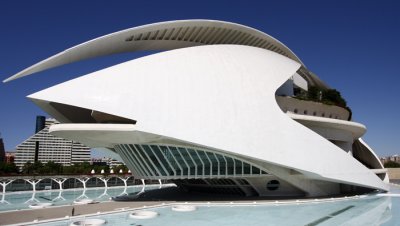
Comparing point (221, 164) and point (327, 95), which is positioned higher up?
point (327, 95)

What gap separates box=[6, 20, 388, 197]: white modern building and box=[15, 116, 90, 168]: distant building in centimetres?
11379

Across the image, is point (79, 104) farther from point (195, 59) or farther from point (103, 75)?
point (195, 59)

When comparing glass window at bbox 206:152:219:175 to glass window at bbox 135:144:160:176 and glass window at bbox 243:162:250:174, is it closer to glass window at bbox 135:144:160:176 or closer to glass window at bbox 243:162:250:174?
glass window at bbox 243:162:250:174

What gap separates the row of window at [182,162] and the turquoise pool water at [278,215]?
2076mm

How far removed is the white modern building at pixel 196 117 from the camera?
1969cm

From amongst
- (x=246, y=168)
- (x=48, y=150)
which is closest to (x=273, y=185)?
(x=246, y=168)

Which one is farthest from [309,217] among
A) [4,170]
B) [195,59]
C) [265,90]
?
[4,170]

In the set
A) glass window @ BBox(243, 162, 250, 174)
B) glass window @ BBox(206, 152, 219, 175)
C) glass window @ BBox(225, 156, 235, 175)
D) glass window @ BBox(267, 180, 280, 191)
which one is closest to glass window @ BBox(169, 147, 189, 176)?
glass window @ BBox(206, 152, 219, 175)

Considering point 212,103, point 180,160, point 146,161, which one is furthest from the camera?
point 146,161

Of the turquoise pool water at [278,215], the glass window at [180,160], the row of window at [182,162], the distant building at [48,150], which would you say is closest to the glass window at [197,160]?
the row of window at [182,162]

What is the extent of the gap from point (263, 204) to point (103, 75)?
485 inches

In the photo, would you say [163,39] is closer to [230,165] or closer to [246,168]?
[230,165]

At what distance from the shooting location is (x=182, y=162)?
74.0 feet

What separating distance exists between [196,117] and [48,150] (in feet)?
422
